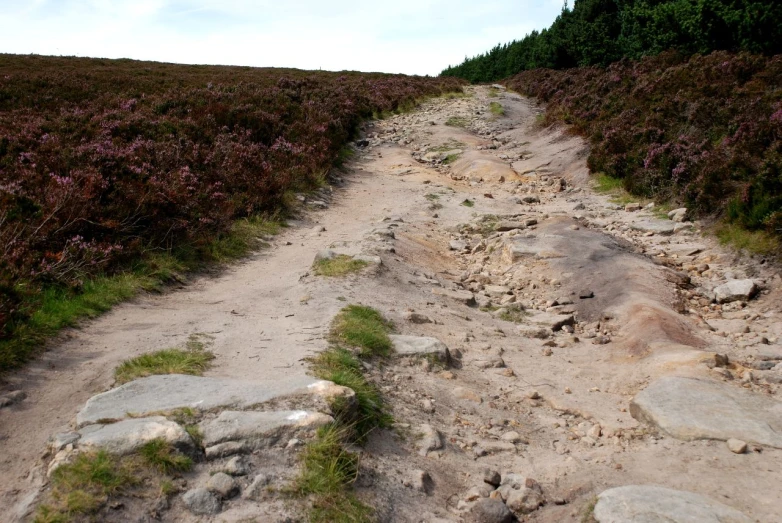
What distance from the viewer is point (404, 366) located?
631 cm

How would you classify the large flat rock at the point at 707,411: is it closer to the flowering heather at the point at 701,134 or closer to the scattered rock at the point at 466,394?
the scattered rock at the point at 466,394

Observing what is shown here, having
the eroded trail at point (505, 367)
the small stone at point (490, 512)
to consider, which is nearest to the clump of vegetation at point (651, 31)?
the eroded trail at point (505, 367)

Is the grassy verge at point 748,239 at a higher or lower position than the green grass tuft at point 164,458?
higher

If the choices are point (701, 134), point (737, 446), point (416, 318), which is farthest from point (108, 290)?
point (701, 134)

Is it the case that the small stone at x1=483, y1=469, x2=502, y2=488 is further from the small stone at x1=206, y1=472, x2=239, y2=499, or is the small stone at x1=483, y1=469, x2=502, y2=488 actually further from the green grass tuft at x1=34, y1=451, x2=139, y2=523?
the green grass tuft at x1=34, y1=451, x2=139, y2=523

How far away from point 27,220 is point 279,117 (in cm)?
1313

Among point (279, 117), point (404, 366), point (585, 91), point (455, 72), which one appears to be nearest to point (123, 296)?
point (404, 366)

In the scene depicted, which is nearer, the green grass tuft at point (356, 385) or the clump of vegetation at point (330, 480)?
the clump of vegetation at point (330, 480)

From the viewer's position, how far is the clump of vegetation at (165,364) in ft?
16.9

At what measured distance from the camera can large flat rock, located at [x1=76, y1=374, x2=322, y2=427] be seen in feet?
14.5

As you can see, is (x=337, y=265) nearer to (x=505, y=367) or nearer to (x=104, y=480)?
(x=505, y=367)

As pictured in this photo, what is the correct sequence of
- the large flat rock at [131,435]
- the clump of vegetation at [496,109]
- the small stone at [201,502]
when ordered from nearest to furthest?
the small stone at [201,502] < the large flat rock at [131,435] < the clump of vegetation at [496,109]

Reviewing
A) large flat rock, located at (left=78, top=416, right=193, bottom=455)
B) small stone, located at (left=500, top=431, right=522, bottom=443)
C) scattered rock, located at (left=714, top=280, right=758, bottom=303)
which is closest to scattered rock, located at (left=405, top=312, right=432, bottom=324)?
small stone, located at (left=500, top=431, right=522, bottom=443)

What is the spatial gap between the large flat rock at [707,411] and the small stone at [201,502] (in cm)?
373
